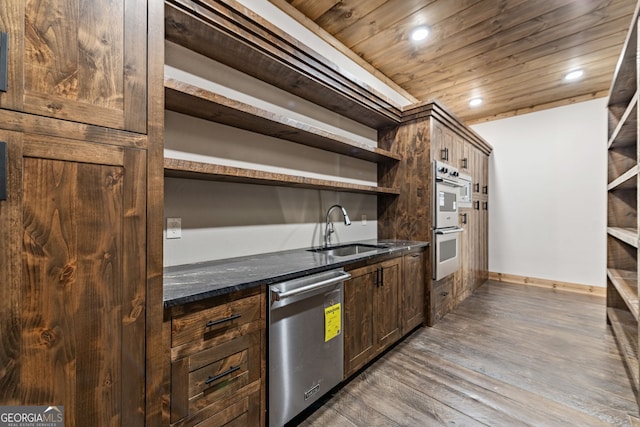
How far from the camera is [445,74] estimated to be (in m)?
3.27

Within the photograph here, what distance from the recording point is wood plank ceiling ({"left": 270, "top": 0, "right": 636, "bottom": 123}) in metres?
2.21

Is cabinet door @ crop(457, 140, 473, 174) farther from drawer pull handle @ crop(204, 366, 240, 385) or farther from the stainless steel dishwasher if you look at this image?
drawer pull handle @ crop(204, 366, 240, 385)

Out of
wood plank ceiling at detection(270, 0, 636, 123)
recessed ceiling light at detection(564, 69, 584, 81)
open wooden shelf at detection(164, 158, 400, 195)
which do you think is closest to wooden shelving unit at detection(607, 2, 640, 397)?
wood plank ceiling at detection(270, 0, 636, 123)

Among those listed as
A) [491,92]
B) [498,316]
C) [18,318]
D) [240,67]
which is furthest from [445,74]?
[18,318]

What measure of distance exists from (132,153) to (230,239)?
1041mm

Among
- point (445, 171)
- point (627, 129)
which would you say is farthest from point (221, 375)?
point (627, 129)

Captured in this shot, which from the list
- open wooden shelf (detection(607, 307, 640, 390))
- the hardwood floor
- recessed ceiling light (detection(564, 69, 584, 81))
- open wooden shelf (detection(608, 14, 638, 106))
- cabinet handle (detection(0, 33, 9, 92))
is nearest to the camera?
cabinet handle (detection(0, 33, 9, 92))

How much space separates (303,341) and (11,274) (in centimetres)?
119

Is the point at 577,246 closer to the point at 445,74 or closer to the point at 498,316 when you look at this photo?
the point at 498,316

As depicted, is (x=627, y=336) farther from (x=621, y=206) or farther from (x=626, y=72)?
(x=626, y=72)

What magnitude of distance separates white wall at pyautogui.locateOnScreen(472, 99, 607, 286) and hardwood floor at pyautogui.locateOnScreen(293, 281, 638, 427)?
138 cm

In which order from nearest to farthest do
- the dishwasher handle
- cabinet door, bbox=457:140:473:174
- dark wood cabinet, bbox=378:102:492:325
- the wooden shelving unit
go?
the dishwasher handle → the wooden shelving unit → dark wood cabinet, bbox=378:102:492:325 → cabinet door, bbox=457:140:473:174

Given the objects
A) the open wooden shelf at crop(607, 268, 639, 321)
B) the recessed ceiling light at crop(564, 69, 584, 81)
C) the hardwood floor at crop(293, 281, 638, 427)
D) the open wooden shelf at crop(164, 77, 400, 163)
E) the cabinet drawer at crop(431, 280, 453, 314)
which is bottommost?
the hardwood floor at crop(293, 281, 638, 427)

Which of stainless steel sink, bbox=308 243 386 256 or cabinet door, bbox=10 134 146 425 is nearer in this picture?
cabinet door, bbox=10 134 146 425
